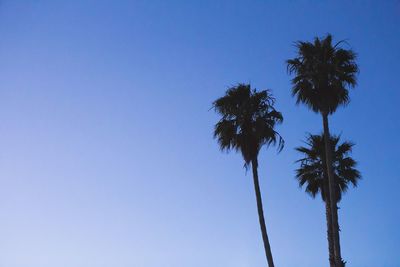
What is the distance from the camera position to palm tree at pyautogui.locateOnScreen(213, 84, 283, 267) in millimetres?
29969

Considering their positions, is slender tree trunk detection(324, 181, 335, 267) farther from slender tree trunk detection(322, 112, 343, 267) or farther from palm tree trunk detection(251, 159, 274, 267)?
palm tree trunk detection(251, 159, 274, 267)

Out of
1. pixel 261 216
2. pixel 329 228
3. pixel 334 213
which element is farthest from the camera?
pixel 329 228

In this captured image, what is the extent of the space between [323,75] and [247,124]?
635 centimetres

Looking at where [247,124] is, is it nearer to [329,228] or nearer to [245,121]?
[245,121]

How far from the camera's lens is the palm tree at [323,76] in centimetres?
3142

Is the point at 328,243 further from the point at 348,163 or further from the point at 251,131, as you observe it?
the point at 251,131

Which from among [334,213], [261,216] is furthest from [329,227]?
[261,216]

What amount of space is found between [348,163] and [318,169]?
7.59ft

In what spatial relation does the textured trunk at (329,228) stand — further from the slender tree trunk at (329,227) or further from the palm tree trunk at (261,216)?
the palm tree trunk at (261,216)

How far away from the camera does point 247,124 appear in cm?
3062

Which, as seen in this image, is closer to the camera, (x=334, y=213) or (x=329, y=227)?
(x=334, y=213)

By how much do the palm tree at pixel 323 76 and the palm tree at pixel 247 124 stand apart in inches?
99.3

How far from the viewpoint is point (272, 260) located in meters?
27.8

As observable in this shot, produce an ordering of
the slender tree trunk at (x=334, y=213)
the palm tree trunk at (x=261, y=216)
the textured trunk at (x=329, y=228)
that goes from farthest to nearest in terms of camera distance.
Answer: the textured trunk at (x=329, y=228) → the slender tree trunk at (x=334, y=213) → the palm tree trunk at (x=261, y=216)
